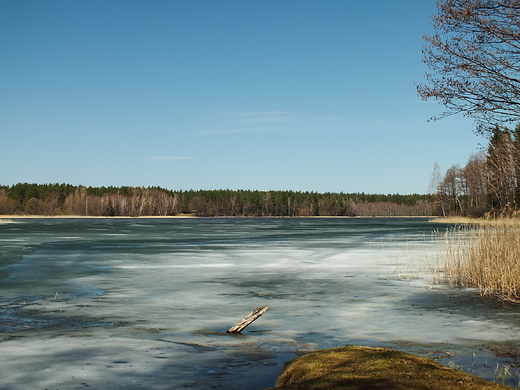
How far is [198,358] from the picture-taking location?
631 centimetres

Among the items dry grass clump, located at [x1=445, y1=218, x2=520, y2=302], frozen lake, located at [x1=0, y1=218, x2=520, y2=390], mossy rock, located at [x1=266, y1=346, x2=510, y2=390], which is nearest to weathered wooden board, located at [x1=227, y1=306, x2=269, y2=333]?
frozen lake, located at [x1=0, y1=218, x2=520, y2=390]

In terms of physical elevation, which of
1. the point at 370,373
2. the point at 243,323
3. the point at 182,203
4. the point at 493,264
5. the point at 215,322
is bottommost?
the point at 215,322

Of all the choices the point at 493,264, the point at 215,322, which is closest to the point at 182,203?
the point at 493,264

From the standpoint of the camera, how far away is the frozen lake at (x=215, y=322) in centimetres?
583

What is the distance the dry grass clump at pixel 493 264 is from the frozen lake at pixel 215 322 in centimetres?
59

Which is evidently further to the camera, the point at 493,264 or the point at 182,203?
the point at 182,203

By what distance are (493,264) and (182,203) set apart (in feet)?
529

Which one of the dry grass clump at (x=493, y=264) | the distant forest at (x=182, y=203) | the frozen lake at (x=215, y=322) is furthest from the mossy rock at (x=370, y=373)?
the distant forest at (x=182, y=203)

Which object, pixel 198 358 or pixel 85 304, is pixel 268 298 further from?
pixel 198 358

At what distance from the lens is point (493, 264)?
11453mm

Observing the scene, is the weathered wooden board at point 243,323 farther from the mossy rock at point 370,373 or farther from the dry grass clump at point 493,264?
the dry grass clump at point 493,264

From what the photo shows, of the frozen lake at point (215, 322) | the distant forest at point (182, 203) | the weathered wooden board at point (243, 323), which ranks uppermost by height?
the distant forest at point (182, 203)

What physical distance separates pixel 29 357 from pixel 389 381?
4350mm

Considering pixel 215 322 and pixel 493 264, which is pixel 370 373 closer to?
pixel 215 322
